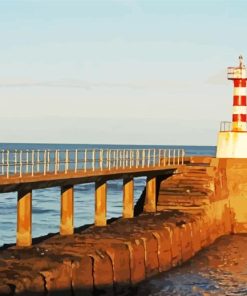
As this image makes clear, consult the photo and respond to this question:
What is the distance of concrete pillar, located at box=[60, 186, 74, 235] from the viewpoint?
25.5 m

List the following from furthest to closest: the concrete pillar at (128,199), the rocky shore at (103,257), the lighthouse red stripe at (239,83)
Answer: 1. the lighthouse red stripe at (239,83)
2. the concrete pillar at (128,199)
3. the rocky shore at (103,257)

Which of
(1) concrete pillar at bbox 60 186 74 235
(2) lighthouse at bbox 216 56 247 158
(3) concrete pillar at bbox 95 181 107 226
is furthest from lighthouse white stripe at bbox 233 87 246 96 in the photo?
(1) concrete pillar at bbox 60 186 74 235

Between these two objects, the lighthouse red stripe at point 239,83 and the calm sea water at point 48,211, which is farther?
the calm sea water at point 48,211

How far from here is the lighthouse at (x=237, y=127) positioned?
125 feet

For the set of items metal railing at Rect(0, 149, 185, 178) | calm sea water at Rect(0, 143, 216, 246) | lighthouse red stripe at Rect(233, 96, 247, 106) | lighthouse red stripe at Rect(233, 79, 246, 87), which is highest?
lighthouse red stripe at Rect(233, 79, 246, 87)

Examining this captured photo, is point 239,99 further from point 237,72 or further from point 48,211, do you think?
point 48,211

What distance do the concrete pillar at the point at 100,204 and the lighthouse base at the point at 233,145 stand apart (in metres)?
11.5

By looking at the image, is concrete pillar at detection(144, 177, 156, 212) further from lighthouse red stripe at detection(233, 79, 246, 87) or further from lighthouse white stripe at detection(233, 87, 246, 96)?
lighthouse red stripe at detection(233, 79, 246, 87)

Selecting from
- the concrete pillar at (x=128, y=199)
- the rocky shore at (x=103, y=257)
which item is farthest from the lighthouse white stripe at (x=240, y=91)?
the rocky shore at (x=103, y=257)

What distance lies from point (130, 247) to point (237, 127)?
17.8m

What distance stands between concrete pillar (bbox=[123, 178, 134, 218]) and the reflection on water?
3.57 m

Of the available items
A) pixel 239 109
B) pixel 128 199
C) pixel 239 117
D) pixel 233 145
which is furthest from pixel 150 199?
pixel 239 109

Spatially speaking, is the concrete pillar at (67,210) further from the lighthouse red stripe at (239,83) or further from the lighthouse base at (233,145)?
the lighthouse red stripe at (239,83)

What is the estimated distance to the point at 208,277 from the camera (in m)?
25.3
